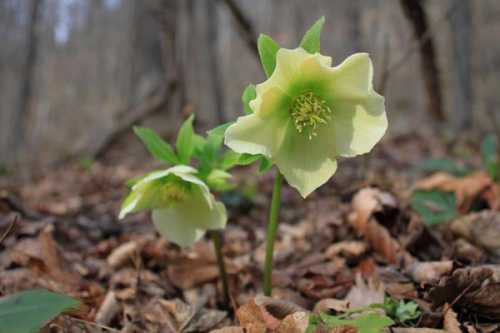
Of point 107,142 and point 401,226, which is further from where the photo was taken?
point 107,142

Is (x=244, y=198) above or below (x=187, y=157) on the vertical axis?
below

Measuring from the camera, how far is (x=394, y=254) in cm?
158

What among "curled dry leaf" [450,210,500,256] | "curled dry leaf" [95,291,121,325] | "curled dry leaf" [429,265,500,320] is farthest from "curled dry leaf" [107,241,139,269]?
"curled dry leaf" [450,210,500,256]

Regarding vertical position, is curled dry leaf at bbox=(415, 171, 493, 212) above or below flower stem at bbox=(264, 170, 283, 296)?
below

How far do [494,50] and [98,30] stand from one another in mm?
18450

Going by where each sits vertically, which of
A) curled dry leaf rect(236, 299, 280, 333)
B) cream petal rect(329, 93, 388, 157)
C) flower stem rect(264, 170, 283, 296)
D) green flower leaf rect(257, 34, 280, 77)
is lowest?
curled dry leaf rect(236, 299, 280, 333)

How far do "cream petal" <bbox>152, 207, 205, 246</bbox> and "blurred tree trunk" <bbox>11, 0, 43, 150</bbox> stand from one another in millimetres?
6941

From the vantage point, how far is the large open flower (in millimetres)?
1057

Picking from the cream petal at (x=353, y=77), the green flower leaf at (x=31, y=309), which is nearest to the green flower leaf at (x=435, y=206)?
the cream petal at (x=353, y=77)

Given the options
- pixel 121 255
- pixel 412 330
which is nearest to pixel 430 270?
pixel 412 330

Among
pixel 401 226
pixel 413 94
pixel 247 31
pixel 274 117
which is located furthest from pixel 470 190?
pixel 413 94

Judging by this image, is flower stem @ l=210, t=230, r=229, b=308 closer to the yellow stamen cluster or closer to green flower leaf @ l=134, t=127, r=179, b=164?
the yellow stamen cluster

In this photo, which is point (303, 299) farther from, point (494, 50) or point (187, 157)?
point (494, 50)

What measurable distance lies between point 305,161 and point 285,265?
31.1 inches
